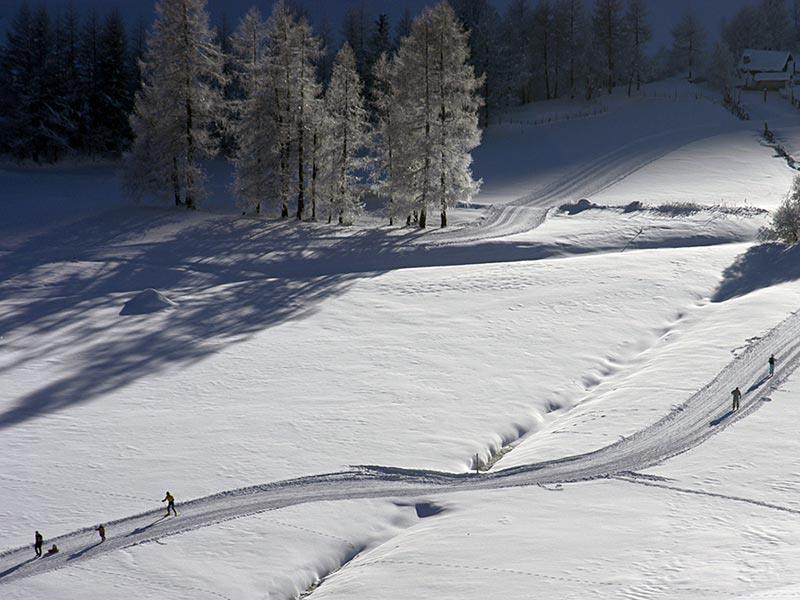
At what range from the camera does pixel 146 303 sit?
124 feet

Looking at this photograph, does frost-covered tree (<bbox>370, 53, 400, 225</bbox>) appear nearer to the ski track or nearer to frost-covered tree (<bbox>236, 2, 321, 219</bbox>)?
the ski track

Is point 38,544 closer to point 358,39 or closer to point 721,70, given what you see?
point 358,39

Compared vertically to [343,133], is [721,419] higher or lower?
lower

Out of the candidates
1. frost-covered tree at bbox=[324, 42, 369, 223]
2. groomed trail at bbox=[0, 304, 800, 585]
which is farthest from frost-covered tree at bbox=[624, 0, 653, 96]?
groomed trail at bbox=[0, 304, 800, 585]

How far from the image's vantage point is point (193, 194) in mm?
50719

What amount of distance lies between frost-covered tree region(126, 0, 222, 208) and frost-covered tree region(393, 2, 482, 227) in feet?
40.5

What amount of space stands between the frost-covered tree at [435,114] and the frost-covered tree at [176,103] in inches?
486

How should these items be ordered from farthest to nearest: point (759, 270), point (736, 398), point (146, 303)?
point (759, 270), point (146, 303), point (736, 398)

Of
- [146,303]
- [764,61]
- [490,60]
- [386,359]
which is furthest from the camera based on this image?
[764,61]

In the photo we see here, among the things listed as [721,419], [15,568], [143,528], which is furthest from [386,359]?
[15,568]

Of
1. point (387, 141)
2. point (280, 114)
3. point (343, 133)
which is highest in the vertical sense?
point (280, 114)

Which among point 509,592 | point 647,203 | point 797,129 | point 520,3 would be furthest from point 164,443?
point 520,3

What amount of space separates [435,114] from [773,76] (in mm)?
76355

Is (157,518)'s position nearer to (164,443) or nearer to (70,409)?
(164,443)
